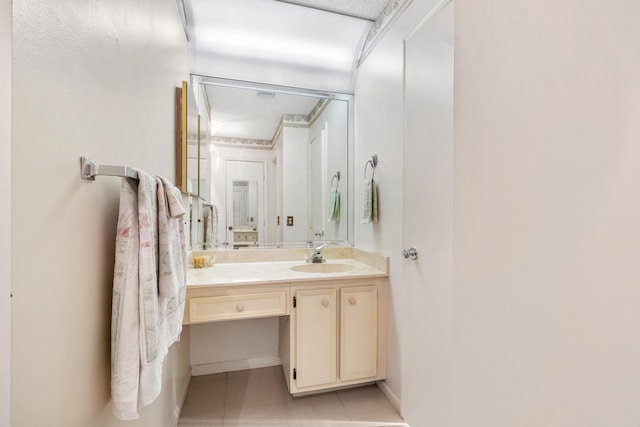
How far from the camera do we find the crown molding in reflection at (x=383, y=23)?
1679 mm

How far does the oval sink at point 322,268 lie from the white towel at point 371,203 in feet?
1.35

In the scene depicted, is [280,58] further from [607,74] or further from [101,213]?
[607,74]

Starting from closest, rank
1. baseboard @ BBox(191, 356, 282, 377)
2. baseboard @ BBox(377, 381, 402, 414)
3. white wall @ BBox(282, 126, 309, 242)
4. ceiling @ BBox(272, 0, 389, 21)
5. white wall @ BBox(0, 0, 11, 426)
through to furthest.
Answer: white wall @ BBox(0, 0, 11, 426) < baseboard @ BBox(377, 381, 402, 414) < ceiling @ BBox(272, 0, 389, 21) < baseboard @ BBox(191, 356, 282, 377) < white wall @ BBox(282, 126, 309, 242)

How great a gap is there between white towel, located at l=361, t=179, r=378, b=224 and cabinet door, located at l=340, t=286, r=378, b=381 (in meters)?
0.47

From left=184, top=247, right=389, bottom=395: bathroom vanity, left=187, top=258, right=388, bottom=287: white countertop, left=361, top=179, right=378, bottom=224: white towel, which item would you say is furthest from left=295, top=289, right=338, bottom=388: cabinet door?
left=361, top=179, right=378, bottom=224: white towel

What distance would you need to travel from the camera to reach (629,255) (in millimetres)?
458

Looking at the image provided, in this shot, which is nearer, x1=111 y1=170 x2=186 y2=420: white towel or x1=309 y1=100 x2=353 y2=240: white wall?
x1=111 y1=170 x2=186 y2=420: white towel

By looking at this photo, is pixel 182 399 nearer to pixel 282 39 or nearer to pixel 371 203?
pixel 371 203

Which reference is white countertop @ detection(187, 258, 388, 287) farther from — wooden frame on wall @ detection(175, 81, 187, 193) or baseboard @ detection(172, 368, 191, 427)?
baseboard @ detection(172, 368, 191, 427)

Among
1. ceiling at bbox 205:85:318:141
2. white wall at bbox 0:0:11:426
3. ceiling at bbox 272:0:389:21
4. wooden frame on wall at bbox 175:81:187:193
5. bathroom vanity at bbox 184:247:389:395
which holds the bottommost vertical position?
bathroom vanity at bbox 184:247:389:395

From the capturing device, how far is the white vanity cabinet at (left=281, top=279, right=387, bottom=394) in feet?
5.49

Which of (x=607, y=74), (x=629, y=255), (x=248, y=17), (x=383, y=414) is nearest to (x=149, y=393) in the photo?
(x=629, y=255)

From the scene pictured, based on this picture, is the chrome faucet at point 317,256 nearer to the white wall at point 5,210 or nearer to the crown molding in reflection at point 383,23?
the crown molding in reflection at point 383,23

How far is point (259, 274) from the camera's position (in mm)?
1758
